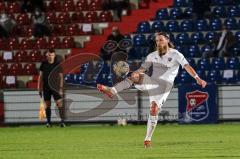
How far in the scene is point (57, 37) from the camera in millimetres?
30172

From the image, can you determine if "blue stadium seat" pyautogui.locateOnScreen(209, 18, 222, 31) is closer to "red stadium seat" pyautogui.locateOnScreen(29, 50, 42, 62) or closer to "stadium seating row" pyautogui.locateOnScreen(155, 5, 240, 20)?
"stadium seating row" pyautogui.locateOnScreen(155, 5, 240, 20)

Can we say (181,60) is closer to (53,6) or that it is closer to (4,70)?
(4,70)

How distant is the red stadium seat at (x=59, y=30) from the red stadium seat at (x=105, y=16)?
1497 millimetres

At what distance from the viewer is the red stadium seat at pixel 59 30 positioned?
99.9ft

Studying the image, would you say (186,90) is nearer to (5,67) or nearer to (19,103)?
(19,103)

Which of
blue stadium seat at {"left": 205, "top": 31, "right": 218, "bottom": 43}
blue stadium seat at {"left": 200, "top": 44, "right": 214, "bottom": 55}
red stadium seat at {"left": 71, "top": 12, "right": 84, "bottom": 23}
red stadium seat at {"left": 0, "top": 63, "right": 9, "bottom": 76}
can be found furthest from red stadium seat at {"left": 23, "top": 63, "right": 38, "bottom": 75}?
blue stadium seat at {"left": 205, "top": 31, "right": 218, "bottom": 43}

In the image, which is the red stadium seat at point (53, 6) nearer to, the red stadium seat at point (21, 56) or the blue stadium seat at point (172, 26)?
the red stadium seat at point (21, 56)

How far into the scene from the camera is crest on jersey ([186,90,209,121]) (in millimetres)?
23422

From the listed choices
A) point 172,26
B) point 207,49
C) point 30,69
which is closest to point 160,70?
point 207,49

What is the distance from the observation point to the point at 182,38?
89.0ft

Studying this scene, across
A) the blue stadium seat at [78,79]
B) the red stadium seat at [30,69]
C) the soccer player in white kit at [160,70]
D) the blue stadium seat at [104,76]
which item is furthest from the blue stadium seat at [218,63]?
the soccer player in white kit at [160,70]

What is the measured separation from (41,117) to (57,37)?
6.38 m

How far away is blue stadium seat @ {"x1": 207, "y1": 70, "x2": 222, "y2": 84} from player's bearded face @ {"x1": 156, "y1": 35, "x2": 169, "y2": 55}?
10.3m

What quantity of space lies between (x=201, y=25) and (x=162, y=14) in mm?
1896
